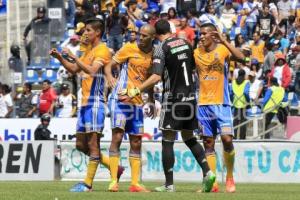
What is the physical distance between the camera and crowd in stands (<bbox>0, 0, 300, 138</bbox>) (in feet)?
94.2

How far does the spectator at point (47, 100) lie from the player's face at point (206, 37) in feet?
43.0

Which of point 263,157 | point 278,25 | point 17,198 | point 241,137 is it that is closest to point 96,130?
point 17,198

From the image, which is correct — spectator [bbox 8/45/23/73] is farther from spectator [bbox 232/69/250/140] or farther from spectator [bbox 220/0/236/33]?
spectator [bbox 232/69/250/140]

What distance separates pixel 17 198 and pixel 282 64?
15.7 metres

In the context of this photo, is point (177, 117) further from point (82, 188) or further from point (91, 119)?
point (82, 188)

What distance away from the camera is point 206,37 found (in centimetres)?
1669

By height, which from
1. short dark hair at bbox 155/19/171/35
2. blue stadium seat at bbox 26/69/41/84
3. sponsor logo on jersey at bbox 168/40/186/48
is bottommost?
blue stadium seat at bbox 26/69/41/84

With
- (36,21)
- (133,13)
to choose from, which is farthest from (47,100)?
(133,13)

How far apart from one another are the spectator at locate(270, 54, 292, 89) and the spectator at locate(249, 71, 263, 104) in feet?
1.74

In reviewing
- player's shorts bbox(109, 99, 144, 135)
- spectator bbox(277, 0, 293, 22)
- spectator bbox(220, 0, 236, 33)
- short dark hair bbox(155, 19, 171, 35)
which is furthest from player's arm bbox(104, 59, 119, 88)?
spectator bbox(277, 0, 293, 22)

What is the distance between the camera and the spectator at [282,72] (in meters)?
28.4

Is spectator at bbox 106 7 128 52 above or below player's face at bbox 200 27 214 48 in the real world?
above

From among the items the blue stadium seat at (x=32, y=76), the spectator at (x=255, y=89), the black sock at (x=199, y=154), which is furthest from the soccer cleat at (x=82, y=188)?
the blue stadium seat at (x=32, y=76)

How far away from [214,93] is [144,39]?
143 cm
